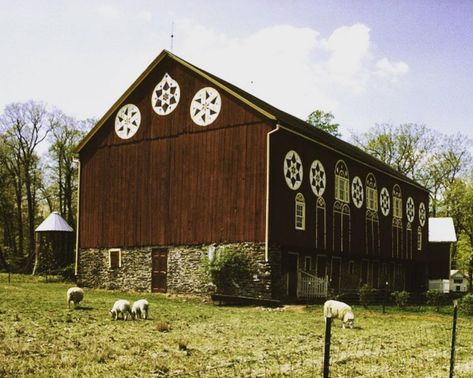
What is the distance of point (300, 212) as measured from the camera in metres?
34.3

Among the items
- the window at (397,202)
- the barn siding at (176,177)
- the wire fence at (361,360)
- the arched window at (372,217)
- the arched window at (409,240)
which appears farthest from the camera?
the arched window at (409,240)

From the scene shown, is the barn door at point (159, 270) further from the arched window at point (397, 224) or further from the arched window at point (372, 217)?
the arched window at point (397, 224)

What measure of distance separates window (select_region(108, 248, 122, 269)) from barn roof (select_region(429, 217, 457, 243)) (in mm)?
31030

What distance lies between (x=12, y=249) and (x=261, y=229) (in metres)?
43.1

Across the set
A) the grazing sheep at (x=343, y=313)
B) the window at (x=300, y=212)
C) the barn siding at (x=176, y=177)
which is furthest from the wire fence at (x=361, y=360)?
the window at (x=300, y=212)

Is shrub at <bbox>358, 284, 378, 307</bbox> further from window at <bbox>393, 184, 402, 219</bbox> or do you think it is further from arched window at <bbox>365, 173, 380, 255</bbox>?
window at <bbox>393, 184, 402, 219</bbox>

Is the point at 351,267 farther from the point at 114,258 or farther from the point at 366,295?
the point at 114,258

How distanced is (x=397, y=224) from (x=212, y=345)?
112 feet

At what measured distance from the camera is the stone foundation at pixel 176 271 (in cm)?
3131

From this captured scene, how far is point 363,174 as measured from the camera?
42062 millimetres

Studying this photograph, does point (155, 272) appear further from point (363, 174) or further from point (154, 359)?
point (154, 359)

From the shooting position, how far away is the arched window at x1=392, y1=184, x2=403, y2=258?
153 feet

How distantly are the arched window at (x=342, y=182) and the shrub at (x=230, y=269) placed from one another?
8.85m

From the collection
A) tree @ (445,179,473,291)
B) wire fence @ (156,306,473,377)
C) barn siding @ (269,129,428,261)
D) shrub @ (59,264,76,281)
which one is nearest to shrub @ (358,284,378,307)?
barn siding @ (269,129,428,261)
